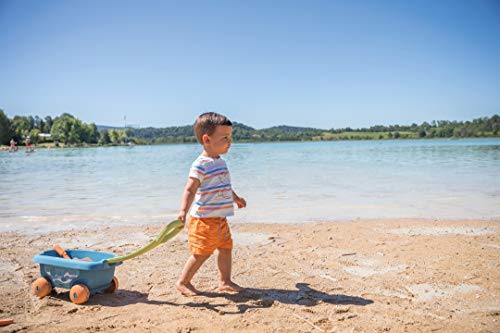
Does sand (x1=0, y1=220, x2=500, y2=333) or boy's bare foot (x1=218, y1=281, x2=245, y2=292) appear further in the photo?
boy's bare foot (x1=218, y1=281, x2=245, y2=292)

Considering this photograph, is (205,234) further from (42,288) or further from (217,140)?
(42,288)

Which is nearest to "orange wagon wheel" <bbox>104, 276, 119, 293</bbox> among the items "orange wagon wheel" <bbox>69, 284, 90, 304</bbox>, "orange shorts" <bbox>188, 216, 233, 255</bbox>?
"orange wagon wheel" <bbox>69, 284, 90, 304</bbox>

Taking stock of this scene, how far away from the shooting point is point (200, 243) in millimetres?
3125

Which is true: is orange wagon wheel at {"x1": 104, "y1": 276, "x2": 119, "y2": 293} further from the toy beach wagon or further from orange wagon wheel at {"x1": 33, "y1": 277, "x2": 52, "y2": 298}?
orange wagon wheel at {"x1": 33, "y1": 277, "x2": 52, "y2": 298}

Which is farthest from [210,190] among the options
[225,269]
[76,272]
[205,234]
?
[76,272]

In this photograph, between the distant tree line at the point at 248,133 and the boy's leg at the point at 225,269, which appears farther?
the distant tree line at the point at 248,133

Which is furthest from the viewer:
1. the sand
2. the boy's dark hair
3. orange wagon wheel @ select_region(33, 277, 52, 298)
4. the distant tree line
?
the distant tree line

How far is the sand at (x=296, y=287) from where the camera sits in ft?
8.55

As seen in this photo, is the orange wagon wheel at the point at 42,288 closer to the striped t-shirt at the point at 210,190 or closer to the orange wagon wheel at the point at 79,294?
the orange wagon wheel at the point at 79,294

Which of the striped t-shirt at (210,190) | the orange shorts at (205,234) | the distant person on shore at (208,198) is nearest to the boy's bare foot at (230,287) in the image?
the distant person on shore at (208,198)

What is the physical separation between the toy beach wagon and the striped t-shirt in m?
0.24

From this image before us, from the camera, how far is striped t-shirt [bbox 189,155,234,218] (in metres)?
3.13

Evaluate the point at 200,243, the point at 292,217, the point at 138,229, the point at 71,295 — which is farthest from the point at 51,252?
the point at 292,217

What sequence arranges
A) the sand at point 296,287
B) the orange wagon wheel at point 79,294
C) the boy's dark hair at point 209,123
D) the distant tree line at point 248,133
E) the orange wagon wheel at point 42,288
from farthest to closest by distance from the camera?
the distant tree line at point 248,133
the boy's dark hair at point 209,123
the orange wagon wheel at point 42,288
the orange wagon wheel at point 79,294
the sand at point 296,287
